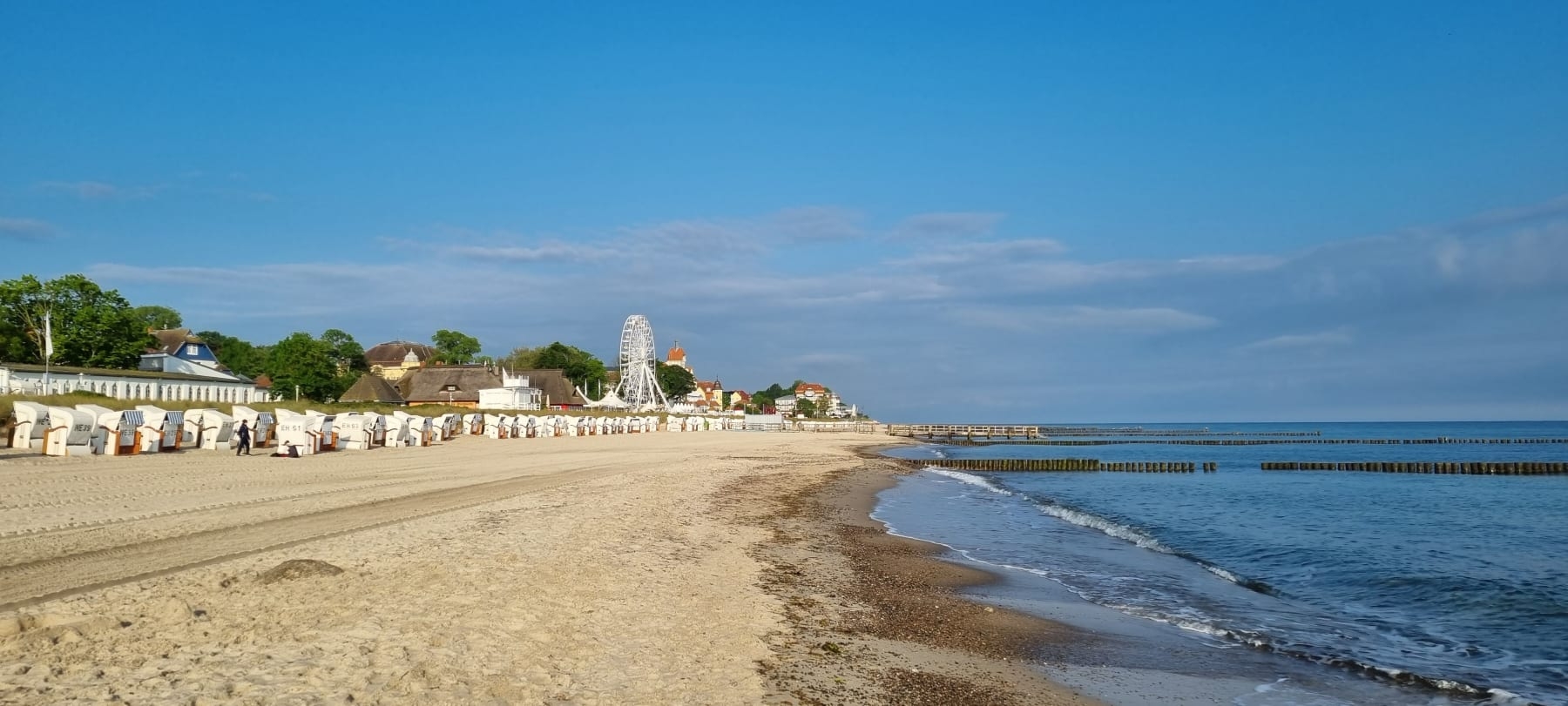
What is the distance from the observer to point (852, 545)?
14148 mm

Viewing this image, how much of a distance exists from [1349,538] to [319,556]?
18.5 metres

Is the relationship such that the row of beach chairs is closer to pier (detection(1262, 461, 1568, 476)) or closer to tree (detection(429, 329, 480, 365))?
pier (detection(1262, 461, 1568, 476))

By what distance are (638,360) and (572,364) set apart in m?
26.5

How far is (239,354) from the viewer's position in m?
116

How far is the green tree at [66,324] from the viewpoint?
5575cm

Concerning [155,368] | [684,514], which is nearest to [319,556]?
[684,514]

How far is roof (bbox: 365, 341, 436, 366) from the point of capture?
441 ft

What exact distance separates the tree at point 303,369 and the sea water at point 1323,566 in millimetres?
63558

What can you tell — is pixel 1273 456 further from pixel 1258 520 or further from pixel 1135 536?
pixel 1135 536

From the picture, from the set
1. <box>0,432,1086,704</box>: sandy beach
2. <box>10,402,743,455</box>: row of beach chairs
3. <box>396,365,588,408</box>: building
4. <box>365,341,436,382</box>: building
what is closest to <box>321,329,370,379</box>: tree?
<box>365,341,436,382</box>: building

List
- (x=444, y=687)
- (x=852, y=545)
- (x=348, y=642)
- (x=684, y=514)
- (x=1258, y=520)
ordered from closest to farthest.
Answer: (x=444, y=687), (x=348, y=642), (x=852, y=545), (x=684, y=514), (x=1258, y=520)

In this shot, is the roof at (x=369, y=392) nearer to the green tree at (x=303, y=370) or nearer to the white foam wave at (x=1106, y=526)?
the green tree at (x=303, y=370)

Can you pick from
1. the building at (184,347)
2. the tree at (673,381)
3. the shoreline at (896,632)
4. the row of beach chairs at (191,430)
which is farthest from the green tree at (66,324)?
the tree at (673,381)

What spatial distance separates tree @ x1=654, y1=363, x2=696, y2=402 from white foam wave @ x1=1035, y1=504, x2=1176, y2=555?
127 m
